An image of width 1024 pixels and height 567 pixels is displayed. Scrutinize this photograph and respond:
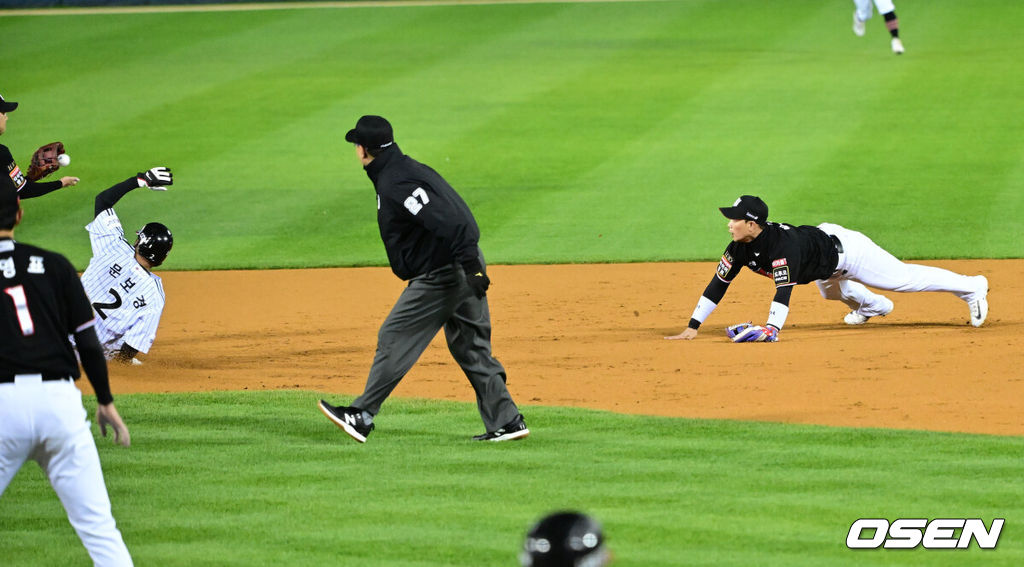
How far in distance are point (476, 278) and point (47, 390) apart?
2.98m

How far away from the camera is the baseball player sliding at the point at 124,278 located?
1038 cm

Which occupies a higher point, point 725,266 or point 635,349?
point 725,266

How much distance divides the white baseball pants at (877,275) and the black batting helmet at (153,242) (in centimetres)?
483

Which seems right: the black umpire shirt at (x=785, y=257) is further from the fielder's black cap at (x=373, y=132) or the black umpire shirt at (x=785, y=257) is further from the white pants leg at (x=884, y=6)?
the white pants leg at (x=884, y=6)

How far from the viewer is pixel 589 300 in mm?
12891

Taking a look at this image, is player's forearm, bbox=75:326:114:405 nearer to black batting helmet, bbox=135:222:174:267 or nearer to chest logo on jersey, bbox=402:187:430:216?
chest logo on jersey, bbox=402:187:430:216

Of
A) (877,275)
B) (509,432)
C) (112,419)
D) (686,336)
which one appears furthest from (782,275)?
(112,419)

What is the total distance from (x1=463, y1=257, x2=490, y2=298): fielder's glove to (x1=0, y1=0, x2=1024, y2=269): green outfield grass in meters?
6.83

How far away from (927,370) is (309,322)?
5.15 metres

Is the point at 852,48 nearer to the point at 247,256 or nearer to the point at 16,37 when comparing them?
the point at 247,256

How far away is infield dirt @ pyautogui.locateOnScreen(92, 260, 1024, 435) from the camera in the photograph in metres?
9.20

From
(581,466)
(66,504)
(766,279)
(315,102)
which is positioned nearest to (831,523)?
(581,466)

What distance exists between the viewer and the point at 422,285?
26.7ft

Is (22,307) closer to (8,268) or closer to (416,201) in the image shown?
(8,268)
